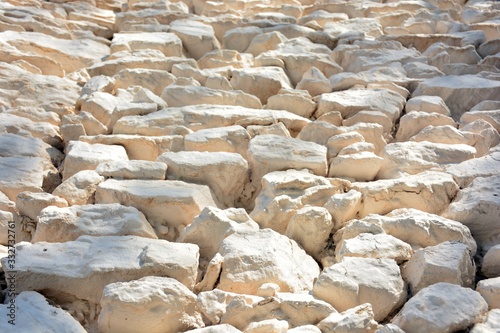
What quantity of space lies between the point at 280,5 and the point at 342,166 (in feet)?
8.59

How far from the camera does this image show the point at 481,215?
191 cm

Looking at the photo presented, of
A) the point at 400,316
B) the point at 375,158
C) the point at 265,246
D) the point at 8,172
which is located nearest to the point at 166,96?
the point at 8,172

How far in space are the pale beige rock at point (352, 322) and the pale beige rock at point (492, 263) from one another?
0.46 meters

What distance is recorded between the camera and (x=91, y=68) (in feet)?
10.8

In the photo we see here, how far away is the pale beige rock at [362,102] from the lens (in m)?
2.77

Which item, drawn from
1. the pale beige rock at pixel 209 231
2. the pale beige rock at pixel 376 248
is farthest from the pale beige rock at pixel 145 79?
the pale beige rock at pixel 376 248

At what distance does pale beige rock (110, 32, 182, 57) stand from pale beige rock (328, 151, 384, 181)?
1.63m

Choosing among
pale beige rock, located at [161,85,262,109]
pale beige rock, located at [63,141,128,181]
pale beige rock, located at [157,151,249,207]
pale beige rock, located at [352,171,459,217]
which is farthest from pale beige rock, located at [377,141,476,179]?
pale beige rock, located at [63,141,128,181]

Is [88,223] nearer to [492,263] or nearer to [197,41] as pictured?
[492,263]

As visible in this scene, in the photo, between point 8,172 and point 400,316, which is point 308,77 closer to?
point 8,172

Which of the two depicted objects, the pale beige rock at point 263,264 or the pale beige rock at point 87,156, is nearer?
the pale beige rock at point 263,264

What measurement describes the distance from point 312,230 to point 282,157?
0.45 m

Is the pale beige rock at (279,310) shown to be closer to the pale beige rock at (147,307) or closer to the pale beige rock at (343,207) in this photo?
the pale beige rock at (147,307)

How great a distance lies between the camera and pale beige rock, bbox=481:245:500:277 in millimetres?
1711
